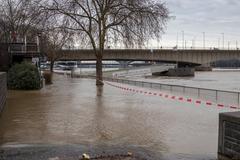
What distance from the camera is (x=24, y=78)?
100 feet

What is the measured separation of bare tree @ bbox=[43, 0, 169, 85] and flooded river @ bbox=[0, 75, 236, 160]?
54.0 ft

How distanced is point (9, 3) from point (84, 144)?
42.4m

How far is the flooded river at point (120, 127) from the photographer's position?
10555 millimetres

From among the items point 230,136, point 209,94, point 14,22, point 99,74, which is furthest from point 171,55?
point 230,136

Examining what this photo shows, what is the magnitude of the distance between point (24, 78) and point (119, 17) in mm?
10668

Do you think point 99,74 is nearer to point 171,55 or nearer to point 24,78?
point 24,78

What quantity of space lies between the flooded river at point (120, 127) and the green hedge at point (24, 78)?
1049 cm

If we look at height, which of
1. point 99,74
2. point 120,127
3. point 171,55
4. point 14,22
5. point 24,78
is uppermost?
point 14,22

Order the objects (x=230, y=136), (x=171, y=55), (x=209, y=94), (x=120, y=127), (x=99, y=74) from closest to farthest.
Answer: (x=230, y=136)
(x=120, y=127)
(x=209, y=94)
(x=99, y=74)
(x=171, y=55)

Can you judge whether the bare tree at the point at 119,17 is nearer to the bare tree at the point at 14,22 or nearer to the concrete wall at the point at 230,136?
the bare tree at the point at 14,22

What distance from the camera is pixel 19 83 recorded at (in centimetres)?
3042

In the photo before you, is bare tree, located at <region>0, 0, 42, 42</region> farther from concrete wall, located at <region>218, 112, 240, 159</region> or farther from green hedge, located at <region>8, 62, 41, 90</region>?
concrete wall, located at <region>218, 112, 240, 159</region>

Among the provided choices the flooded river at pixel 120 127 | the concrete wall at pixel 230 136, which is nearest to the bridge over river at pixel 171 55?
the flooded river at pixel 120 127

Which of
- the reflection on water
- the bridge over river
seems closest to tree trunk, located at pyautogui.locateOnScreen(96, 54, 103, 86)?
the reflection on water
